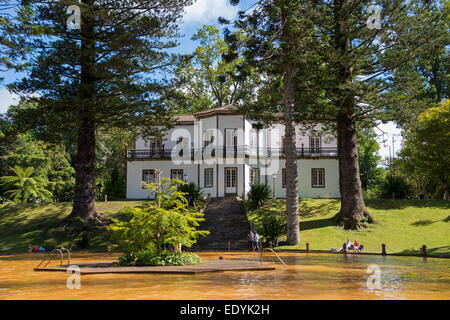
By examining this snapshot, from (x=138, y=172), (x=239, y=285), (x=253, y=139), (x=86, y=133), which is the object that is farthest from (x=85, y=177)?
(x=239, y=285)

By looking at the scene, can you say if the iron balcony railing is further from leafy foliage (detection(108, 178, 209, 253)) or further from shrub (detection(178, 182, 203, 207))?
leafy foliage (detection(108, 178, 209, 253))

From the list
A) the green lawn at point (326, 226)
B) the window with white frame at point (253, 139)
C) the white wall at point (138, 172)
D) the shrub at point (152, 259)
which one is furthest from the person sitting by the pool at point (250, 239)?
the white wall at point (138, 172)

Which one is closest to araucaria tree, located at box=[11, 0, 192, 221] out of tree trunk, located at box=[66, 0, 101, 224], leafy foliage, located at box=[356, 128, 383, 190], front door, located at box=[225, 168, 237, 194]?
tree trunk, located at box=[66, 0, 101, 224]

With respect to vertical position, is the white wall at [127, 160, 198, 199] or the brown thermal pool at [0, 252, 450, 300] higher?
the white wall at [127, 160, 198, 199]

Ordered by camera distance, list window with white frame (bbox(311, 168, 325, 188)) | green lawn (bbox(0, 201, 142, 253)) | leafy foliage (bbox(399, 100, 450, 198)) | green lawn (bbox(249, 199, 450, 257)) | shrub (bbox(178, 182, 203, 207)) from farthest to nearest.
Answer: window with white frame (bbox(311, 168, 325, 188))
shrub (bbox(178, 182, 203, 207))
leafy foliage (bbox(399, 100, 450, 198))
green lawn (bbox(0, 201, 142, 253))
green lawn (bbox(249, 199, 450, 257))

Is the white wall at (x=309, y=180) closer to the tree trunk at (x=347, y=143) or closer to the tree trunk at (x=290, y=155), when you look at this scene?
the tree trunk at (x=347, y=143)

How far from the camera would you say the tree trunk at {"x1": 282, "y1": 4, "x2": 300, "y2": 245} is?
73.5ft

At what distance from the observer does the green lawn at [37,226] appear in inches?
950

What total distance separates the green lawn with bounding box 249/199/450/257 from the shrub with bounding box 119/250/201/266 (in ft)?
33.1

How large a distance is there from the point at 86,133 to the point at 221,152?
13.3m

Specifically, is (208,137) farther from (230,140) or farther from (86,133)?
(86,133)
